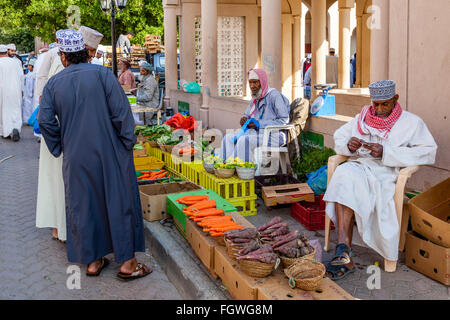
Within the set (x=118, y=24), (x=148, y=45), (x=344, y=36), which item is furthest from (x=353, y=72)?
(x=118, y=24)

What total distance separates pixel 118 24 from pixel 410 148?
24394 millimetres

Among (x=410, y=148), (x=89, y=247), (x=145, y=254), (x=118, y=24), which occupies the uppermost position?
(x=118, y=24)

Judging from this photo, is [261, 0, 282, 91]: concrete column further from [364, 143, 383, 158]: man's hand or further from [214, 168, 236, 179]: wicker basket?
[364, 143, 383, 158]: man's hand

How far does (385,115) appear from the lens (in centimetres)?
478

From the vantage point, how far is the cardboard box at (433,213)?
4031 millimetres

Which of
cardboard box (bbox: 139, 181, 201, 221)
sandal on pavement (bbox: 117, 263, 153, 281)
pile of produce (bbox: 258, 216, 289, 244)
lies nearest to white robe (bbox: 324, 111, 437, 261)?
pile of produce (bbox: 258, 216, 289, 244)

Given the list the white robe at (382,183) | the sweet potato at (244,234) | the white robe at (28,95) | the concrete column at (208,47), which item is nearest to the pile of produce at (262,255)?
the sweet potato at (244,234)

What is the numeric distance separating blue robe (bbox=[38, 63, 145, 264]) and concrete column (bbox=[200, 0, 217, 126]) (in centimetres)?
741

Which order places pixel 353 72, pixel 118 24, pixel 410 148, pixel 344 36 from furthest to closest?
pixel 118 24, pixel 353 72, pixel 344 36, pixel 410 148

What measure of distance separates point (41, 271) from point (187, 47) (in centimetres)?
1043

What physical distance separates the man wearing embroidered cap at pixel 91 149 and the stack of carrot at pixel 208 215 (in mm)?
590
